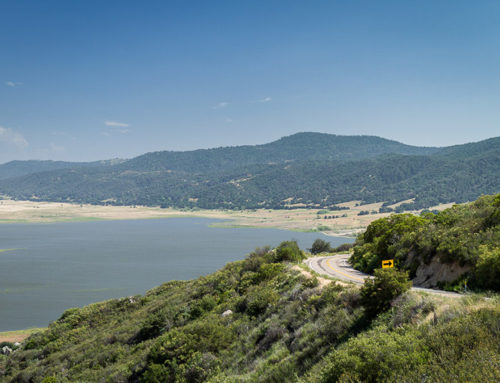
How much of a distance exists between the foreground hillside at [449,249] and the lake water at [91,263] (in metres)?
38.3

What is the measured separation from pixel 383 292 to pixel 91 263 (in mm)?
78168

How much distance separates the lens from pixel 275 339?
12594 mm

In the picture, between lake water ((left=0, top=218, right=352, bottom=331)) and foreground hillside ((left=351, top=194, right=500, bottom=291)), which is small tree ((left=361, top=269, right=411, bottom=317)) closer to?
foreground hillside ((left=351, top=194, right=500, bottom=291))

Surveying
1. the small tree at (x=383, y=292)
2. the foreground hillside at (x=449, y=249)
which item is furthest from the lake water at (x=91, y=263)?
the small tree at (x=383, y=292)

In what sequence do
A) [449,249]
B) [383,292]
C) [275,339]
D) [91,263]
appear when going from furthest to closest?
[91,263], [449,249], [275,339], [383,292]

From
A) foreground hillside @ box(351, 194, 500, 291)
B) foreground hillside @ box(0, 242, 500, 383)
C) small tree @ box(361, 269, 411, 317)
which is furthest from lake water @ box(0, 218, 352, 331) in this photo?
small tree @ box(361, 269, 411, 317)

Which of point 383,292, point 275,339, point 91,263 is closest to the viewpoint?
point 383,292

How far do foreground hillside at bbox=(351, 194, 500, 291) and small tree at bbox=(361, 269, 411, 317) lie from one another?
3.64 meters

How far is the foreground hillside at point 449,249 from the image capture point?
1257cm

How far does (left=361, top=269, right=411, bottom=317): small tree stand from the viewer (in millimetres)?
10011

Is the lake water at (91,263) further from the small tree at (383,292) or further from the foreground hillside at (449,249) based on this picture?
the small tree at (383,292)

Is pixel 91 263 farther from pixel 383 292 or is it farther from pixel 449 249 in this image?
pixel 383 292

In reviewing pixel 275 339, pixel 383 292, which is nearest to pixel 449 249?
pixel 383 292

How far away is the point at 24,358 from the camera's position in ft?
75.9
